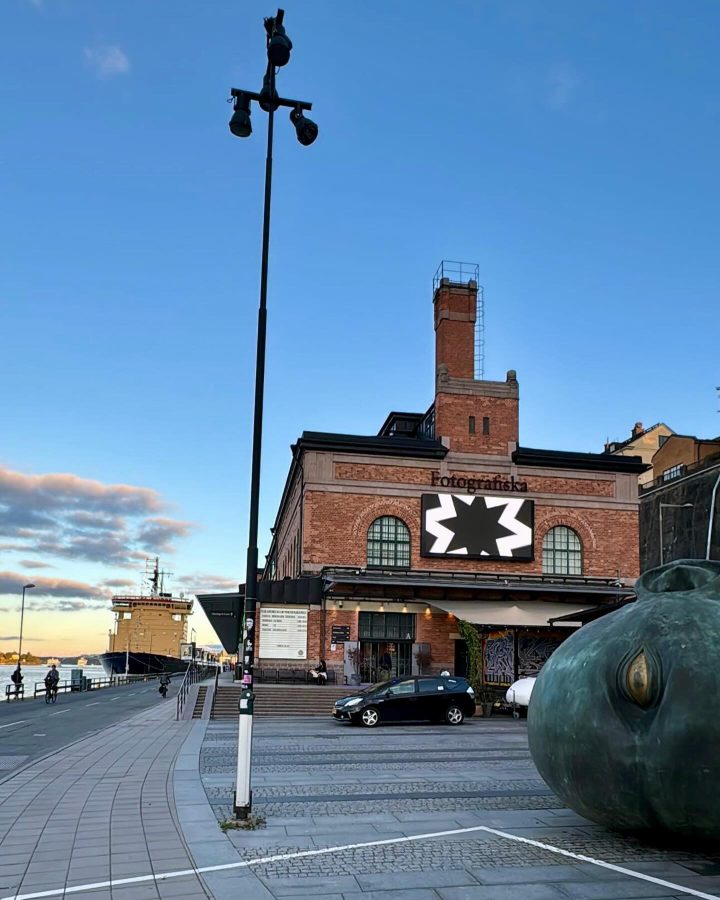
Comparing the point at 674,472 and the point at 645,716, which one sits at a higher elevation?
the point at 674,472

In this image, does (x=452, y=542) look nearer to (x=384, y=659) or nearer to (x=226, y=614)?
(x=384, y=659)

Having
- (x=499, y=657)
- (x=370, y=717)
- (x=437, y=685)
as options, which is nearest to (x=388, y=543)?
(x=499, y=657)

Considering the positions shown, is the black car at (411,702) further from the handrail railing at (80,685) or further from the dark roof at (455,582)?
the handrail railing at (80,685)

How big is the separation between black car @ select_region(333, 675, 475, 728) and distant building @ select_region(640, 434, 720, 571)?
30.4m

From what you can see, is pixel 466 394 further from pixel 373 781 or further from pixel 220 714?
pixel 373 781

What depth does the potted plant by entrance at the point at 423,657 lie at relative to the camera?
37750 mm

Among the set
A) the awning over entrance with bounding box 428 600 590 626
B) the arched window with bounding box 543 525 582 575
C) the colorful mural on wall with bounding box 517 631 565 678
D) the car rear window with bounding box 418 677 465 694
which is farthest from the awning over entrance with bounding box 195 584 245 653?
the arched window with bounding box 543 525 582 575

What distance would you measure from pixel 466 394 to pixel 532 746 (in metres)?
33.6

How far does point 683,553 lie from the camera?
57.1 metres

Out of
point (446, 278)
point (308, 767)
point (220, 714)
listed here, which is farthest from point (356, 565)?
point (308, 767)

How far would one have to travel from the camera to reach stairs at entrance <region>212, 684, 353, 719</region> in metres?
28.2

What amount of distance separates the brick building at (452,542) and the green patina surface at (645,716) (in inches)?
1009

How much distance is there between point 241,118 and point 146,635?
3830 inches

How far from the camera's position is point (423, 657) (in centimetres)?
3794
